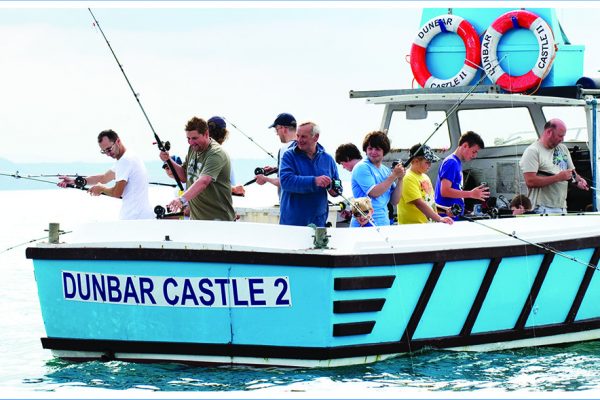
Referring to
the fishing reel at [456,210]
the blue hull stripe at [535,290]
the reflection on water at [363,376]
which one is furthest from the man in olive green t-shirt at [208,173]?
the blue hull stripe at [535,290]

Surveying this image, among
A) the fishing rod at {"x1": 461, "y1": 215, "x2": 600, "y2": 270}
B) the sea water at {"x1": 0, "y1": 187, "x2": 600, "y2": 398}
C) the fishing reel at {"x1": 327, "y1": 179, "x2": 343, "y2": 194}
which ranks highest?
the fishing reel at {"x1": 327, "y1": 179, "x2": 343, "y2": 194}

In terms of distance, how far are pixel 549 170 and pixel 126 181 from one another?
3.92 meters

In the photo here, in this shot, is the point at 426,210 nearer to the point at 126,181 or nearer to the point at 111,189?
the point at 126,181

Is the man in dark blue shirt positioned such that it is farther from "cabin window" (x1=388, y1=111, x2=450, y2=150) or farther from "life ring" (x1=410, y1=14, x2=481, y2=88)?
"life ring" (x1=410, y1=14, x2=481, y2=88)

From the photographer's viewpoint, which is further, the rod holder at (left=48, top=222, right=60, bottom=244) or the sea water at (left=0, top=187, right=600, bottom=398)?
the rod holder at (left=48, top=222, right=60, bottom=244)

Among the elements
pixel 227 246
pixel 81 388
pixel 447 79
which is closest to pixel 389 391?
pixel 227 246

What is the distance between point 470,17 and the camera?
12703 millimetres

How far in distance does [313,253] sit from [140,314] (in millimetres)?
1427

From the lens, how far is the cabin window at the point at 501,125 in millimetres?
12297

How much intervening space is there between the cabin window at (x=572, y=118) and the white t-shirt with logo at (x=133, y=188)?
4.42 metres

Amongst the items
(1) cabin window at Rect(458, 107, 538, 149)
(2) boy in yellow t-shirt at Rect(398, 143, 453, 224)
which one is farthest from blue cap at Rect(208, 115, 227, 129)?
(1) cabin window at Rect(458, 107, 538, 149)

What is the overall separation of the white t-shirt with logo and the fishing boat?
76 centimetres

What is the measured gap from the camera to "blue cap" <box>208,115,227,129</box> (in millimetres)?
10648

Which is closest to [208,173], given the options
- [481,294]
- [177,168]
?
[177,168]
